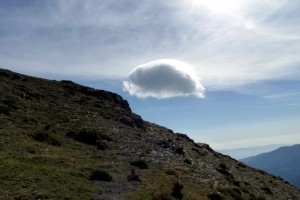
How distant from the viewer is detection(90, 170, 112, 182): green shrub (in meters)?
29.0

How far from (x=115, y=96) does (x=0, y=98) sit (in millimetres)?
29729

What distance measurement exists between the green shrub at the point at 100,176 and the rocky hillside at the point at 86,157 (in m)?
0.08

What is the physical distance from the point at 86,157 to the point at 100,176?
22.4ft

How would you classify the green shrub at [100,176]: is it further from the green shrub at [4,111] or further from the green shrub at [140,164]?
the green shrub at [4,111]

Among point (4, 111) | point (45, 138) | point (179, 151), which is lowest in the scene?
point (45, 138)

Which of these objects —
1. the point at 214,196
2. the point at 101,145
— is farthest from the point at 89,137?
the point at 214,196

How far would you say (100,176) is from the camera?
96.1ft

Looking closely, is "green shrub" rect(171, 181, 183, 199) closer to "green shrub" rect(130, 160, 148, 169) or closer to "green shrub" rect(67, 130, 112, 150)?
"green shrub" rect(130, 160, 148, 169)

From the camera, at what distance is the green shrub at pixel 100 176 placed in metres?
29.0

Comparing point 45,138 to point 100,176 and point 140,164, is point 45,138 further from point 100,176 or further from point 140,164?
point 100,176

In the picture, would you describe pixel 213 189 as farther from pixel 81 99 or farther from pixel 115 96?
pixel 115 96

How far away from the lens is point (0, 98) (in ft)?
170

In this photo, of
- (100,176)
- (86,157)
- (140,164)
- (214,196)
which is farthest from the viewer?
(140,164)

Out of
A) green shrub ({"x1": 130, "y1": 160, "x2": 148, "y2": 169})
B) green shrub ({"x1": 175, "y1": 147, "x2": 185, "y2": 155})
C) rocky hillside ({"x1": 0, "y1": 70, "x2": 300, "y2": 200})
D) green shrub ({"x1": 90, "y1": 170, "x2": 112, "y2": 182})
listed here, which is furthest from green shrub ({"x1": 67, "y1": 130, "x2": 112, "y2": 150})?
green shrub ({"x1": 90, "y1": 170, "x2": 112, "y2": 182})
